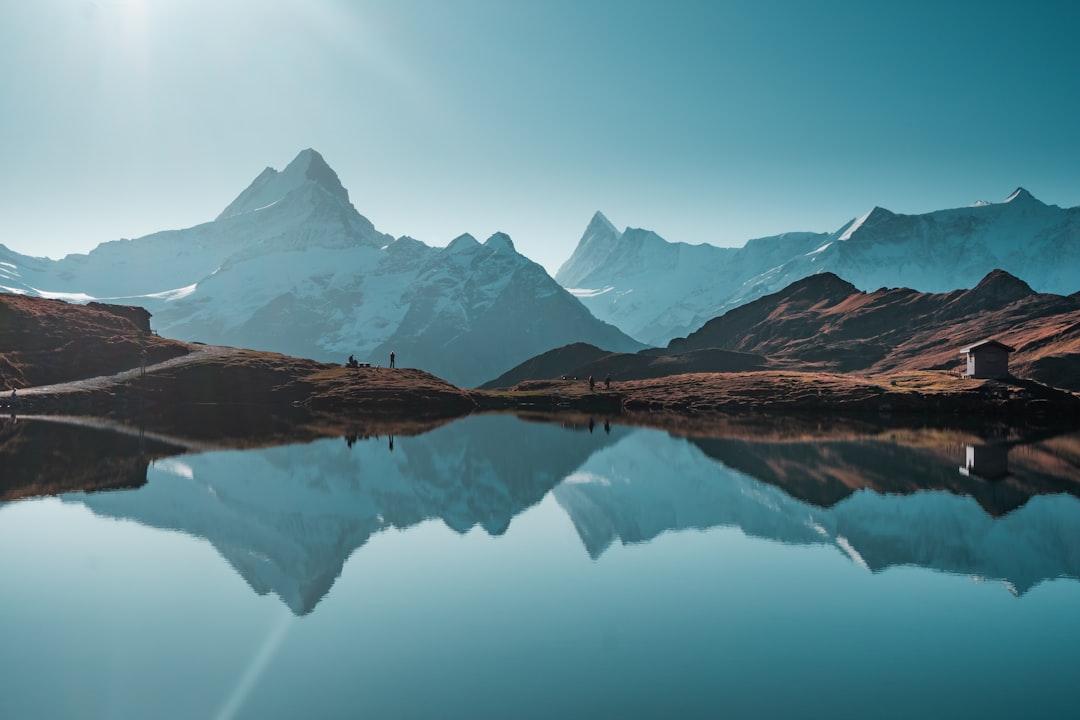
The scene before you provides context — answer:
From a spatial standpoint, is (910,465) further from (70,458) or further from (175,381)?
(175,381)

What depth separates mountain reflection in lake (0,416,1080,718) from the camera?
2222 centimetres

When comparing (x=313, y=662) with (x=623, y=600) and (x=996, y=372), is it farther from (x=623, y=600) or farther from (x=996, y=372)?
(x=996, y=372)

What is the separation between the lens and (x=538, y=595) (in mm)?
32312

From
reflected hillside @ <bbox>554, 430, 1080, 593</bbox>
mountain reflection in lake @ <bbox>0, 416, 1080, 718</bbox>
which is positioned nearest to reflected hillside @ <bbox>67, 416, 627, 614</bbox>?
mountain reflection in lake @ <bbox>0, 416, 1080, 718</bbox>

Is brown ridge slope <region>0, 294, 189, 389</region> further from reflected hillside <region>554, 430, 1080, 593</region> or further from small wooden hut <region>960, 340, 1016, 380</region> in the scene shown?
small wooden hut <region>960, 340, 1016, 380</region>

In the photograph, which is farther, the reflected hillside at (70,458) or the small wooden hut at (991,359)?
the small wooden hut at (991,359)

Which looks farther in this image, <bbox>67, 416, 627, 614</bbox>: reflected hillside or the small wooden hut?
the small wooden hut

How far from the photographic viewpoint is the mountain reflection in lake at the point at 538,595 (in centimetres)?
2222

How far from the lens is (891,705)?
21.6m

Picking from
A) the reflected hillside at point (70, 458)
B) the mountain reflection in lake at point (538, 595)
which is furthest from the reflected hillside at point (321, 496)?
the reflected hillside at point (70, 458)

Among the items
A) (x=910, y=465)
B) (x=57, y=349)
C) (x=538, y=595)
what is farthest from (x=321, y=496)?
(x=57, y=349)

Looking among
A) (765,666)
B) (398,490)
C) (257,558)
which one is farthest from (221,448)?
(765,666)

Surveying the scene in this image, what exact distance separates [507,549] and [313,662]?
18.2m

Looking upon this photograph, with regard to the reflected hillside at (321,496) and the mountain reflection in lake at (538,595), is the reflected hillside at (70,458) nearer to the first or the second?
the mountain reflection in lake at (538,595)
